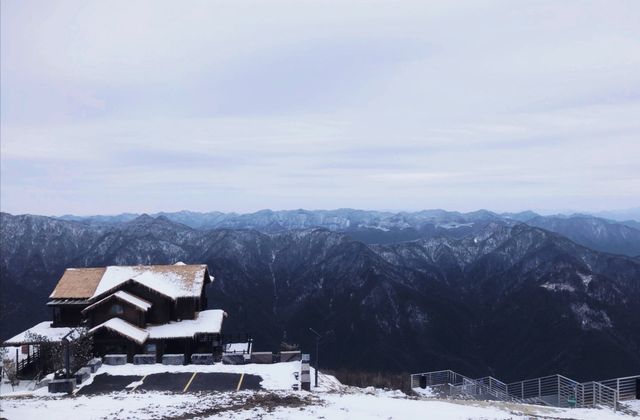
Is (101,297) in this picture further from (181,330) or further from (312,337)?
(312,337)

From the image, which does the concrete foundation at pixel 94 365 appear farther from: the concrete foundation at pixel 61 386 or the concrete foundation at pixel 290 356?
the concrete foundation at pixel 290 356

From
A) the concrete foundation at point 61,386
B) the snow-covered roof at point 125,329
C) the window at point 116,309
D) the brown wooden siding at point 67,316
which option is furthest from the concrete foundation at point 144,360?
the brown wooden siding at point 67,316

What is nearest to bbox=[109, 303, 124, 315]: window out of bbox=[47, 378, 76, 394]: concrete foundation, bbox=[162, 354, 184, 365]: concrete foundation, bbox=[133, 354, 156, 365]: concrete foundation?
bbox=[133, 354, 156, 365]: concrete foundation

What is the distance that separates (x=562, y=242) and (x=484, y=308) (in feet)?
204

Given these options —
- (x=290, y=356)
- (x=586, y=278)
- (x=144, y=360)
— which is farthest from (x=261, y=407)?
(x=586, y=278)

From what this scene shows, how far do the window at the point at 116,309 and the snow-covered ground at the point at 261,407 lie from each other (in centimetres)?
1574

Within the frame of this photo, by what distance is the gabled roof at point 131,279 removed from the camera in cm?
4465

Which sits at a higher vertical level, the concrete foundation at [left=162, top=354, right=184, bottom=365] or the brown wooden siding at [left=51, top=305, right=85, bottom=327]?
the brown wooden siding at [left=51, top=305, right=85, bottom=327]

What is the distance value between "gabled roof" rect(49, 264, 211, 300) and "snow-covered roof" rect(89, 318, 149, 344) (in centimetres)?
368

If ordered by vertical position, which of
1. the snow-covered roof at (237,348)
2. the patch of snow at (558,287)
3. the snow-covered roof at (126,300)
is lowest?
the patch of snow at (558,287)

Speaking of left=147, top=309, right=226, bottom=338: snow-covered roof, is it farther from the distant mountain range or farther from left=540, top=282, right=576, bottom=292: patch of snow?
left=540, top=282, right=576, bottom=292: patch of snow

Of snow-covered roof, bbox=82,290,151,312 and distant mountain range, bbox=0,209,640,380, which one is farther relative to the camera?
Answer: distant mountain range, bbox=0,209,640,380

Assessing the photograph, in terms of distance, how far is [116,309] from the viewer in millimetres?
42719

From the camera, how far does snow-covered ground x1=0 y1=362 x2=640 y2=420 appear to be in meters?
20.6
